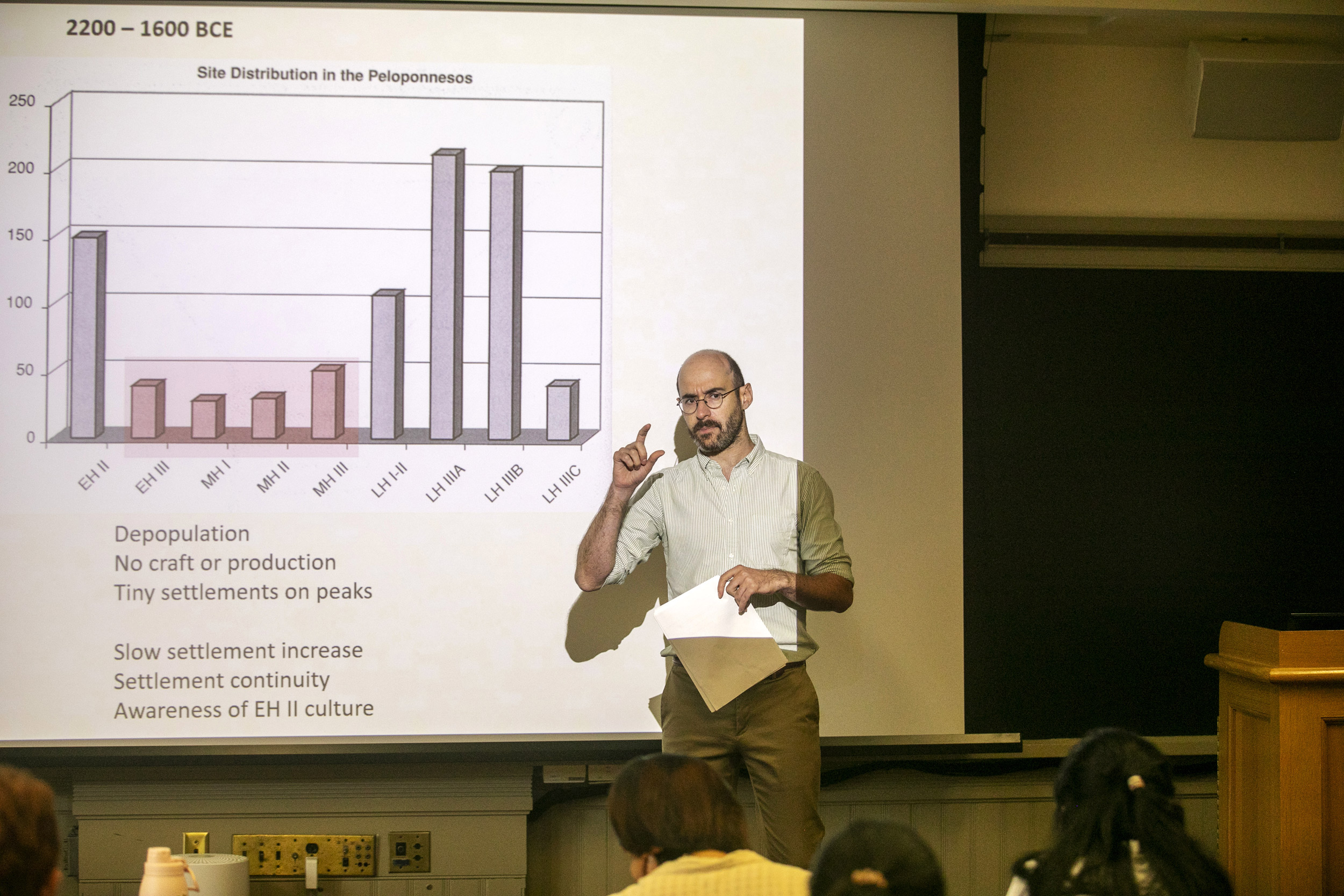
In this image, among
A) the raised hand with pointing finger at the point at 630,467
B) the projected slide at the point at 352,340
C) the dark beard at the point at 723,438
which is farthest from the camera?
the projected slide at the point at 352,340

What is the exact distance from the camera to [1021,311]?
3164 millimetres

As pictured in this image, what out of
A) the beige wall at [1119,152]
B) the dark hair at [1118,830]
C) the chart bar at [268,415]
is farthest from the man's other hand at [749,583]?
the beige wall at [1119,152]

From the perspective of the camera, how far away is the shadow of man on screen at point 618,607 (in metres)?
2.78

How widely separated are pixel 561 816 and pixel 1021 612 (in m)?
1.48

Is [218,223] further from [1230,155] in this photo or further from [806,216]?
[1230,155]

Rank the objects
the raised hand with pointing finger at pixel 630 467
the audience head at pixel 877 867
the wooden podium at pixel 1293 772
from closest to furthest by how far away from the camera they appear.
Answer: the audience head at pixel 877 867, the wooden podium at pixel 1293 772, the raised hand with pointing finger at pixel 630 467

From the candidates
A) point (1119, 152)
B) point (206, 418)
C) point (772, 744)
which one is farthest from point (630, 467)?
point (1119, 152)

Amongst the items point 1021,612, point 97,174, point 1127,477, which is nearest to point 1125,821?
point 1021,612

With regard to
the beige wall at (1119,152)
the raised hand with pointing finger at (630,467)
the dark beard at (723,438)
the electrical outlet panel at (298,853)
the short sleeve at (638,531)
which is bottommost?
the electrical outlet panel at (298,853)

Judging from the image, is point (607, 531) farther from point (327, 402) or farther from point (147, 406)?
point (147, 406)

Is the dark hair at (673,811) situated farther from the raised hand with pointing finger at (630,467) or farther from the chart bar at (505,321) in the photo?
the chart bar at (505,321)

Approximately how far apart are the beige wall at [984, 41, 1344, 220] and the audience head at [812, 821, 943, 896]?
2499 millimetres

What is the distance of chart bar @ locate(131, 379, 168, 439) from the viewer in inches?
108

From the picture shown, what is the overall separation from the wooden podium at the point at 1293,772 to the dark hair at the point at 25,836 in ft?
7.37
